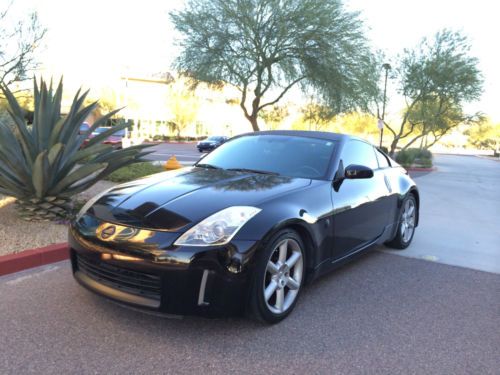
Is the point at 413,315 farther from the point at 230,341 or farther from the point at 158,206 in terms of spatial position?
the point at 158,206

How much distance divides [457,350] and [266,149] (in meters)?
2.46

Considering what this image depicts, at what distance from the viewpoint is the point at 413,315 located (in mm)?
3486

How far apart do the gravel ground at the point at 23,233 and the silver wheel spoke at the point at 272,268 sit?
2.64 m

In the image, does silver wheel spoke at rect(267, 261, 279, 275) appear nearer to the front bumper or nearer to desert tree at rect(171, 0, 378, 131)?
the front bumper

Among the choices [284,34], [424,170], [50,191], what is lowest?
[424,170]

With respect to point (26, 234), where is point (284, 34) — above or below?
above

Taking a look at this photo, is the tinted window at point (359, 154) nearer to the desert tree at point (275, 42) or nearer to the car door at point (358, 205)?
the car door at point (358, 205)

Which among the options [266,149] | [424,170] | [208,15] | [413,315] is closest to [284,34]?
[208,15]

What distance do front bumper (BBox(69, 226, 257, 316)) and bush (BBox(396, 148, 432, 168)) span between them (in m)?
22.8

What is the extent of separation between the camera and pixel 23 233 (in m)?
4.61

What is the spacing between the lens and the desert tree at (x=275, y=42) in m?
17.8

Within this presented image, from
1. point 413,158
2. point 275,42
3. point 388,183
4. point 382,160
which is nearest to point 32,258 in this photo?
point 388,183

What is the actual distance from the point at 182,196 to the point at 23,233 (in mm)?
2439

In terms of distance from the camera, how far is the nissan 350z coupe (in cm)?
274
